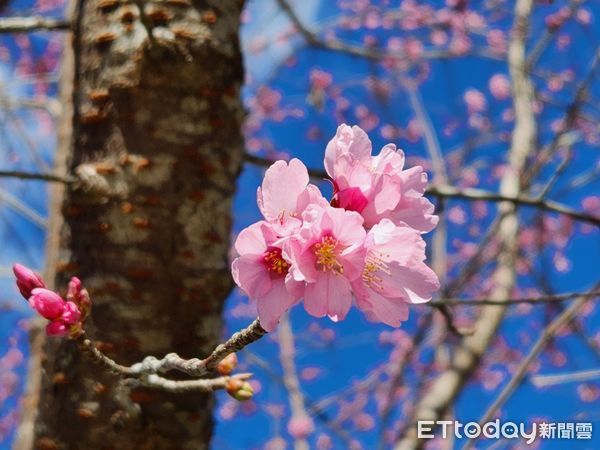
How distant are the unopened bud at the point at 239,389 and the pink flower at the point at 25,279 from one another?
0.33 metres

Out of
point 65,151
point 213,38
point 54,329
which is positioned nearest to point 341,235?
point 54,329

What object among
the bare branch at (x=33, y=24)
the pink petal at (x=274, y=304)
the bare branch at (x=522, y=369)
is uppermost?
the bare branch at (x=33, y=24)

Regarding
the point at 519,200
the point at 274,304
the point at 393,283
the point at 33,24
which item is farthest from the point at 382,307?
the point at 33,24

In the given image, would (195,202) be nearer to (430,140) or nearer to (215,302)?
(215,302)

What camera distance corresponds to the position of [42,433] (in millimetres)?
1379

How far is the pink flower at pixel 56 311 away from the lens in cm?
83

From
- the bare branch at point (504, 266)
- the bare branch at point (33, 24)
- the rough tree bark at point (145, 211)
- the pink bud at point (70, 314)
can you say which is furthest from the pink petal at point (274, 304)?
the bare branch at point (504, 266)

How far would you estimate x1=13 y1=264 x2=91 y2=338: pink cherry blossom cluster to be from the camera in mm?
835

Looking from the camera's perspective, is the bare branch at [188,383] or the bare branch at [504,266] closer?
the bare branch at [188,383]

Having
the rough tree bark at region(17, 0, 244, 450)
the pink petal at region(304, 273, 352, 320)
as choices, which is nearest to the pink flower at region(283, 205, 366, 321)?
the pink petal at region(304, 273, 352, 320)

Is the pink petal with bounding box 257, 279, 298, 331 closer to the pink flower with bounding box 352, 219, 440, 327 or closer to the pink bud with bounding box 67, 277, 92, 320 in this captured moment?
the pink flower with bounding box 352, 219, 440, 327

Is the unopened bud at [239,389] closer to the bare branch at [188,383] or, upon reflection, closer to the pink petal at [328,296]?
the bare branch at [188,383]

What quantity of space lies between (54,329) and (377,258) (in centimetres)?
44

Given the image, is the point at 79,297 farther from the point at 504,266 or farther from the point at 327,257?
the point at 504,266
